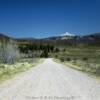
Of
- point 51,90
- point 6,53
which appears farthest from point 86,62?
point 51,90

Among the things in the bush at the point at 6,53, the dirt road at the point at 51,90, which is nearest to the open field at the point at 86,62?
the dirt road at the point at 51,90

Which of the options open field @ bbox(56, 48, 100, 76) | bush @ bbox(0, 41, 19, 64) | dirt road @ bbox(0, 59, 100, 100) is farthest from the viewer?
bush @ bbox(0, 41, 19, 64)

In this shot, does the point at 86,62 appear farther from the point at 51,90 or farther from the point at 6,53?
the point at 51,90

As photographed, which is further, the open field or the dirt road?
the open field

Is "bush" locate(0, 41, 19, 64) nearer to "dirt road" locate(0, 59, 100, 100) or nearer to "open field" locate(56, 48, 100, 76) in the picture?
"open field" locate(56, 48, 100, 76)

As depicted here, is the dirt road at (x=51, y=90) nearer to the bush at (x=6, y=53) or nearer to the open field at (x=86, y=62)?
the open field at (x=86, y=62)

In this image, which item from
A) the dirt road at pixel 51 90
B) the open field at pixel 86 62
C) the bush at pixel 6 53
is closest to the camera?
the dirt road at pixel 51 90

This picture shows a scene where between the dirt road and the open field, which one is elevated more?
the dirt road

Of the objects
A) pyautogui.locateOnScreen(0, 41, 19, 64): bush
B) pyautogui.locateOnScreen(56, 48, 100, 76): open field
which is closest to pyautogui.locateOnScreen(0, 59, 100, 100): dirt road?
pyautogui.locateOnScreen(56, 48, 100, 76): open field

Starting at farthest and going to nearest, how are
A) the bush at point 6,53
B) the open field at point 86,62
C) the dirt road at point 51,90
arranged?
the bush at point 6,53 < the open field at point 86,62 < the dirt road at point 51,90

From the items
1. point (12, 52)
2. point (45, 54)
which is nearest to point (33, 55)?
point (45, 54)

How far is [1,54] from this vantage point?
266 ft

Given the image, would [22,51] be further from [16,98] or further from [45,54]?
[16,98]

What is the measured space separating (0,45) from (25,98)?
7231 centimetres
